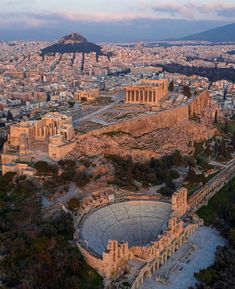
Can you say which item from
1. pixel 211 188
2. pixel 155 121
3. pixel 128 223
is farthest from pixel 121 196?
pixel 155 121

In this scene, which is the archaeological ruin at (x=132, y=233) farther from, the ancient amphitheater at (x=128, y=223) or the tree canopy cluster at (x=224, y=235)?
the tree canopy cluster at (x=224, y=235)

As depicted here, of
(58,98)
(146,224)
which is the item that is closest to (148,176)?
(146,224)

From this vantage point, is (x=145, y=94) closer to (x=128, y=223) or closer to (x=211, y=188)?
(x=211, y=188)

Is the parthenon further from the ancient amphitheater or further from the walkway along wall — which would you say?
the ancient amphitheater

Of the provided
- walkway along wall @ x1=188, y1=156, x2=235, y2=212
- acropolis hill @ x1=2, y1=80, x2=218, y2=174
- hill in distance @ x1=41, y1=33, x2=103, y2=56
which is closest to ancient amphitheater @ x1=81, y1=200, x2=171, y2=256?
walkway along wall @ x1=188, y1=156, x2=235, y2=212

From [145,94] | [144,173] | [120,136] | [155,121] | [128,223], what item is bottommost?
[128,223]

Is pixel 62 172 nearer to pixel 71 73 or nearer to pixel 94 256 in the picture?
pixel 94 256

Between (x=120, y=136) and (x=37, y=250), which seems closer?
(x=37, y=250)
